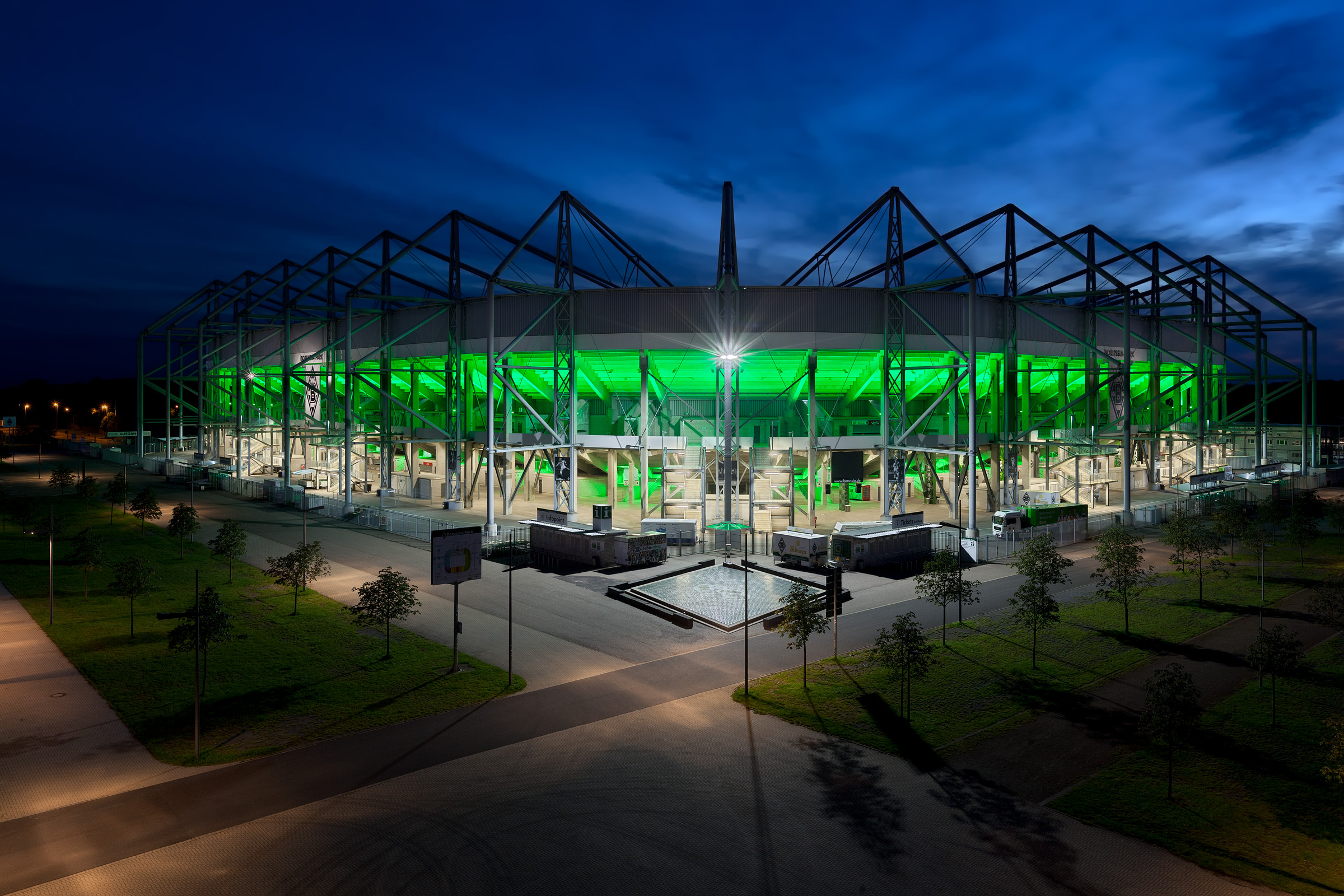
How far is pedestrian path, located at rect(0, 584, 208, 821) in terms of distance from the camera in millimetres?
13500

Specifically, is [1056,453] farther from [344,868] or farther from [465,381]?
[344,868]

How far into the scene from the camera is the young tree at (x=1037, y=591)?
20719 millimetres

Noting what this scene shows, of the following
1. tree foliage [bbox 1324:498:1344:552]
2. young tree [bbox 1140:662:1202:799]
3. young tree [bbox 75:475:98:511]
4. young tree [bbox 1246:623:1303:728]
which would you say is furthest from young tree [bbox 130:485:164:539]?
tree foliage [bbox 1324:498:1344:552]

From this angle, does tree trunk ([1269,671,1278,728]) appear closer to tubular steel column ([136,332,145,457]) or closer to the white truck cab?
the white truck cab

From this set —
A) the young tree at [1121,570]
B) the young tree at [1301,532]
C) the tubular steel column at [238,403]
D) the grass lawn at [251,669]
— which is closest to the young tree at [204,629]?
the grass lawn at [251,669]

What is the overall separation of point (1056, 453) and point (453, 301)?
43342mm

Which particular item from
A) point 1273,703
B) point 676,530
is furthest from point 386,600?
point 1273,703

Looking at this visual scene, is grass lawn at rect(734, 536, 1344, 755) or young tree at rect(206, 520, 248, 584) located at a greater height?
young tree at rect(206, 520, 248, 584)

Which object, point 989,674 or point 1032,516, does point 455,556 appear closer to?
point 989,674

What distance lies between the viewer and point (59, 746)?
15289 millimetres

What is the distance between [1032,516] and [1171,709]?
2598cm

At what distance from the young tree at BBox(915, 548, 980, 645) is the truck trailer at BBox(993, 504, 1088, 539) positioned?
45.5 ft

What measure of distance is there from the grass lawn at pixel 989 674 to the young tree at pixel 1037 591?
0.60 m

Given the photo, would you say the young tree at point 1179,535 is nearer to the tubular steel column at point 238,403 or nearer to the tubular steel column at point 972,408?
the tubular steel column at point 972,408
